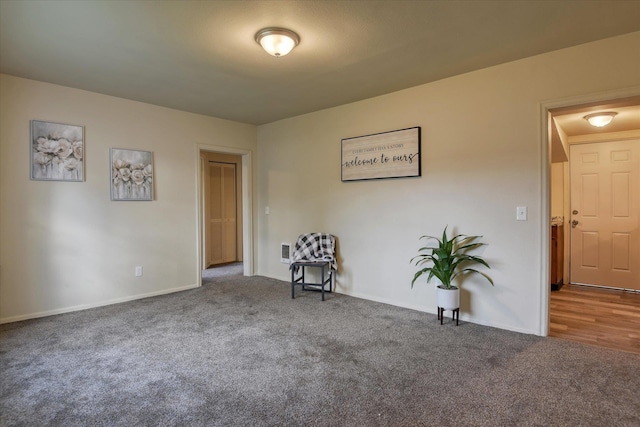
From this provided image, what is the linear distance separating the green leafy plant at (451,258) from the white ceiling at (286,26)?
164cm

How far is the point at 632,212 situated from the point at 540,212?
2.90m

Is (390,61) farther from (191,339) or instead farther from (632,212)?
(632,212)

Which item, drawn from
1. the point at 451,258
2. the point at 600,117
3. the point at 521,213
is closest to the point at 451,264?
the point at 451,258

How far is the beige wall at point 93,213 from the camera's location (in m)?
3.21

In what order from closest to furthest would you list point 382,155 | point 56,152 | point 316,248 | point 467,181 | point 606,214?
point 467,181 → point 56,152 → point 382,155 → point 316,248 → point 606,214

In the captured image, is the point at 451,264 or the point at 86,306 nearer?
the point at 451,264

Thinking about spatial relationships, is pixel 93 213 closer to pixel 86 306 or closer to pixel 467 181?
pixel 86 306

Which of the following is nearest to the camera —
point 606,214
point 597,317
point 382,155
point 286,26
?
point 286,26

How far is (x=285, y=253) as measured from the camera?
495 cm

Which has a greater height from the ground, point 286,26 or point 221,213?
point 286,26

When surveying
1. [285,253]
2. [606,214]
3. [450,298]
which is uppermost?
[606,214]

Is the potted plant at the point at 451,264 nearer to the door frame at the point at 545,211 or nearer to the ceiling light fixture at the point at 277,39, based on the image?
the door frame at the point at 545,211

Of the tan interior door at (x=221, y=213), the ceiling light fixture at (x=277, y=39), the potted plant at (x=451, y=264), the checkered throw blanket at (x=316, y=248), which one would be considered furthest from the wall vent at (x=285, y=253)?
the ceiling light fixture at (x=277, y=39)

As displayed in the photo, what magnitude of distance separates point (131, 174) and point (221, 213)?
264cm
